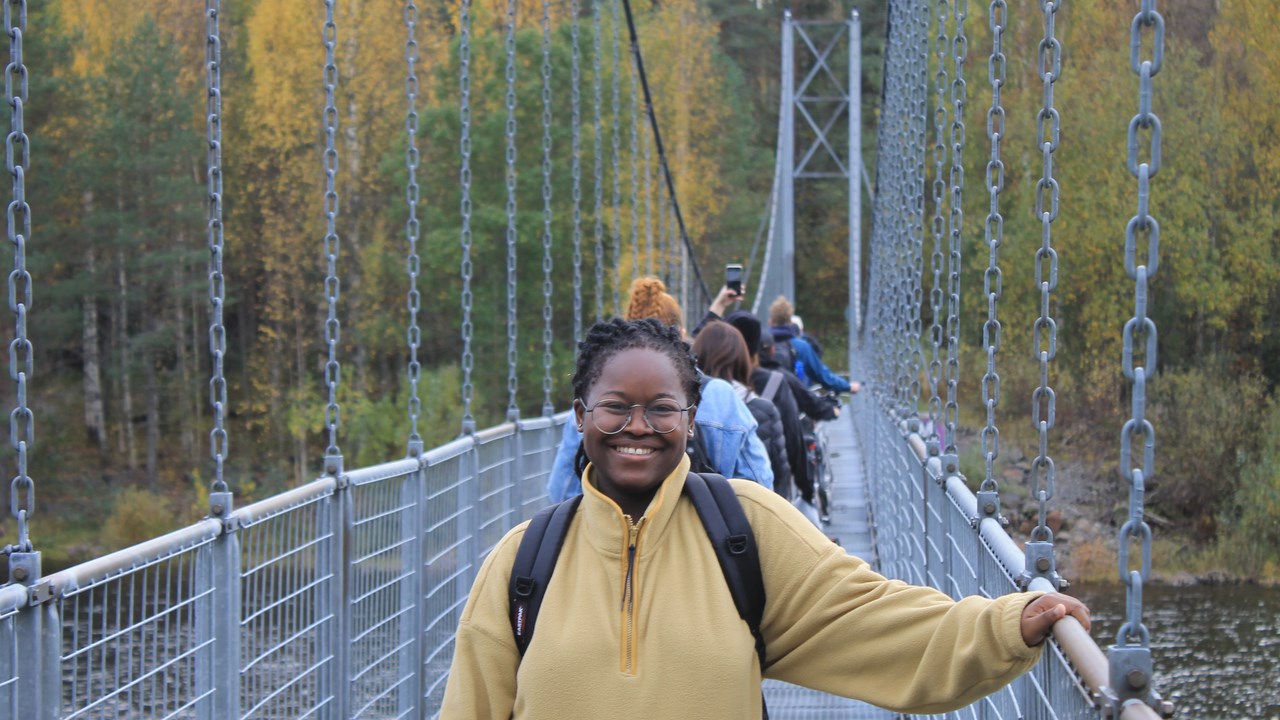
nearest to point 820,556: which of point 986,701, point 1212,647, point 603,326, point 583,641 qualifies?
point 583,641

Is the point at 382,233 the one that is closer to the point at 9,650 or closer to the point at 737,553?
the point at 9,650

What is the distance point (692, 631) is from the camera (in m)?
1.79

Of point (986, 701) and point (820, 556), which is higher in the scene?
point (820, 556)

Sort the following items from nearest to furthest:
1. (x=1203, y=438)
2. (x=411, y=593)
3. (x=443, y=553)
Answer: (x=411, y=593) < (x=443, y=553) < (x=1203, y=438)

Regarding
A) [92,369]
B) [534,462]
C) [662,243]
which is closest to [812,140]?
[92,369]

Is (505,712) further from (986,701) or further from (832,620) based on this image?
(986,701)

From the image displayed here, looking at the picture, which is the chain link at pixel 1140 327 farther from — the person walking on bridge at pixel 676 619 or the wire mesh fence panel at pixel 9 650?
the wire mesh fence panel at pixel 9 650

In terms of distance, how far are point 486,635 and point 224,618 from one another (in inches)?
39.0

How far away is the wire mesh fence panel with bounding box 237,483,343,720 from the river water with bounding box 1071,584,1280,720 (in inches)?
289

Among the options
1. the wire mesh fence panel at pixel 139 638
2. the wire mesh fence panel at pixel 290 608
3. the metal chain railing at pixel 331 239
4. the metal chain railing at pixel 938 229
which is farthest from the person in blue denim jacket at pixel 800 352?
the wire mesh fence panel at pixel 139 638

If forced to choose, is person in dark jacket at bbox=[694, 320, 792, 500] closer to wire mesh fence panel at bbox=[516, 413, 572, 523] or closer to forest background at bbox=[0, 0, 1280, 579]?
wire mesh fence panel at bbox=[516, 413, 572, 523]

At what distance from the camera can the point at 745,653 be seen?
181 cm

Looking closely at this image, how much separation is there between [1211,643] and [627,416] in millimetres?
12735

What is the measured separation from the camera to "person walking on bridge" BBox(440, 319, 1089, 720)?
178cm
